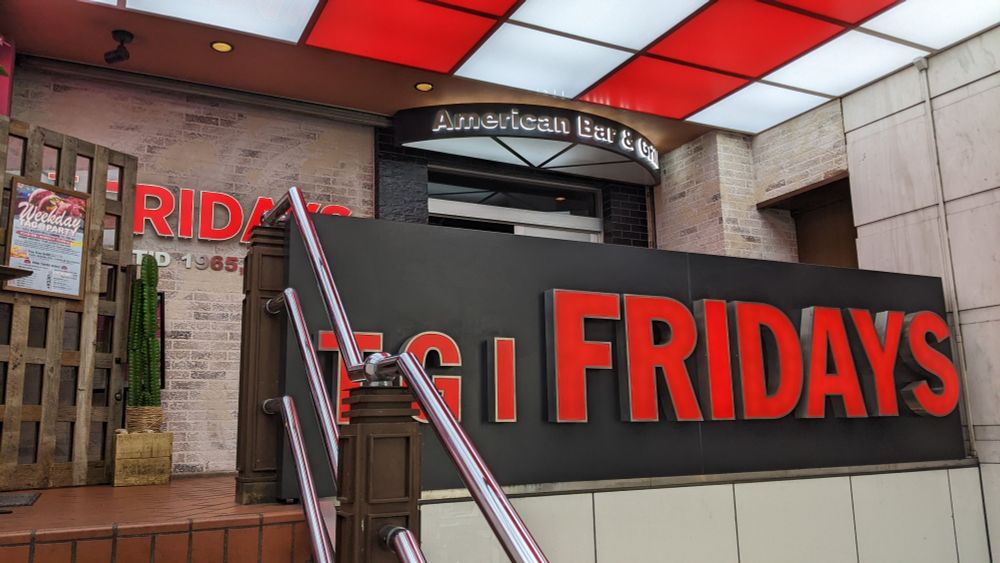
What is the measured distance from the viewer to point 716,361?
387 centimetres

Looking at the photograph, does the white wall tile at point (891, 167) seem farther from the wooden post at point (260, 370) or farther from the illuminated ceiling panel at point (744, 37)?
the wooden post at point (260, 370)

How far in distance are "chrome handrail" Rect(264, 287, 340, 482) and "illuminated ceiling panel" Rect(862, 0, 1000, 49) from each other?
4622 mm

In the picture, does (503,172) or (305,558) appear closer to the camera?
(305,558)

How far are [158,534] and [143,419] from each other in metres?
2.21

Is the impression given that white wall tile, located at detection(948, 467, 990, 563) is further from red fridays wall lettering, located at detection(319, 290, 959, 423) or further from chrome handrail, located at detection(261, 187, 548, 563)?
chrome handrail, located at detection(261, 187, 548, 563)

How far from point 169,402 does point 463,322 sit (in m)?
3.41

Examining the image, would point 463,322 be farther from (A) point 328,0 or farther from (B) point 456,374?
(A) point 328,0

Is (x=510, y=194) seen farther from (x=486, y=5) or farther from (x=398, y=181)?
(x=486, y=5)

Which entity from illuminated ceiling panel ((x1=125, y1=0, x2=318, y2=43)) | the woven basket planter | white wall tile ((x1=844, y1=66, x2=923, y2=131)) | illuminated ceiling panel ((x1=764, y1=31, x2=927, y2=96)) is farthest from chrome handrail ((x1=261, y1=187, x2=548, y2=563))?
white wall tile ((x1=844, y1=66, x2=923, y2=131))

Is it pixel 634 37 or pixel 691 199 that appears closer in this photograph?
pixel 634 37

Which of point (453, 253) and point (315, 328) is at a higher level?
point (453, 253)

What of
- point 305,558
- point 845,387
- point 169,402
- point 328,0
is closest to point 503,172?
point 328,0

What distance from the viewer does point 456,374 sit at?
3271mm

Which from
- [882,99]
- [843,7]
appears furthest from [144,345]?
[882,99]
